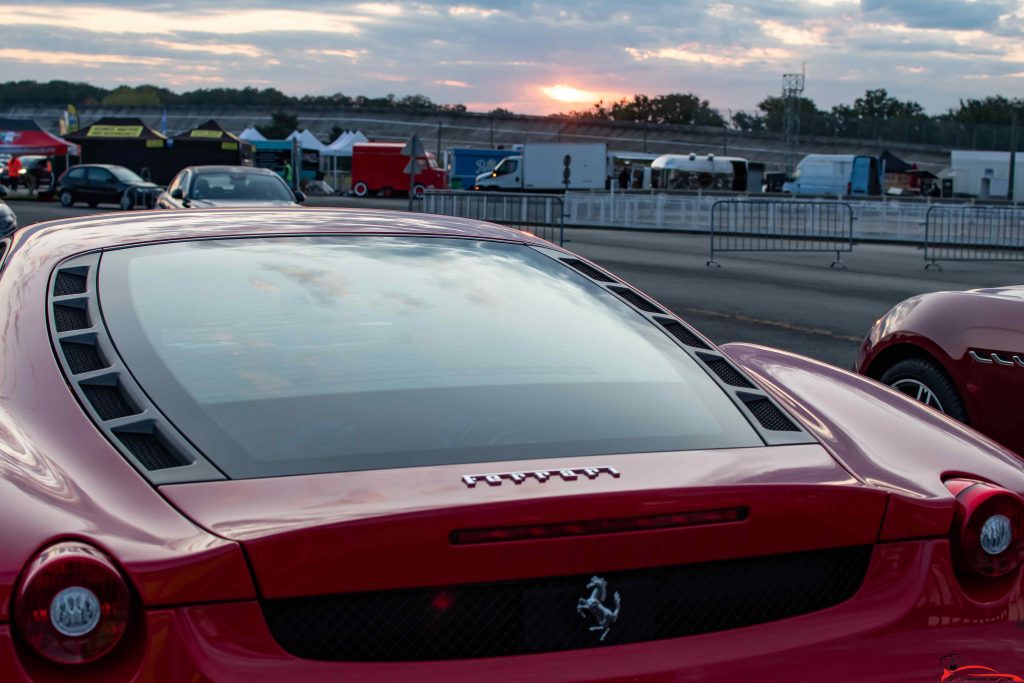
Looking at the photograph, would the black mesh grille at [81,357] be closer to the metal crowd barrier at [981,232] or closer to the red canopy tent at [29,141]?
the metal crowd barrier at [981,232]

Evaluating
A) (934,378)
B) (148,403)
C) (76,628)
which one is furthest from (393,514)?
(934,378)

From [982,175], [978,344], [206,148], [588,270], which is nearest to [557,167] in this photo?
[206,148]

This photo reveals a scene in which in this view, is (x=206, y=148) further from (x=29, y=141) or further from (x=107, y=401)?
(x=107, y=401)

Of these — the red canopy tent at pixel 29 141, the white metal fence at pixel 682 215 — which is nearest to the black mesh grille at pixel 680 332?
the white metal fence at pixel 682 215

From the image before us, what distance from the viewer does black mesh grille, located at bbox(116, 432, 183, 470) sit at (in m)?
1.99

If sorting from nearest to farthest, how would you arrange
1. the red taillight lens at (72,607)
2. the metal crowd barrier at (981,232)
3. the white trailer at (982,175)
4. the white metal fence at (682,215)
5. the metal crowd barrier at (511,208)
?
the red taillight lens at (72,607) → the metal crowd barrier at (511,208) → the metal crowd barrier at (981,232) → the white metal fence at (682,215) → the white trailer at (982,175)

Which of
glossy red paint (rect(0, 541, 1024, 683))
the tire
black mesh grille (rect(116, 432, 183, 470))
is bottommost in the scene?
the tire

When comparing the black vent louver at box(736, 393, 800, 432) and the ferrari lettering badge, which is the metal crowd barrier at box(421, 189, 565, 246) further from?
the ferrari lettering badge

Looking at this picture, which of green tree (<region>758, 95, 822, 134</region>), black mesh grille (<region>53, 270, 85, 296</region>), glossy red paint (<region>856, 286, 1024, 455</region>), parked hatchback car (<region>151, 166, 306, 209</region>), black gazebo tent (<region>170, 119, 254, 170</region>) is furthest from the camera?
green tree (<region>758, 95, 822, 134</region>)

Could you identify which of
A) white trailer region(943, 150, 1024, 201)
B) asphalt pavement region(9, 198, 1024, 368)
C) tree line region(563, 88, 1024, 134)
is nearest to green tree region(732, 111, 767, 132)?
tree line region(563, 88, 1024, 134)

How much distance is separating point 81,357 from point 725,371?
4.45 ft

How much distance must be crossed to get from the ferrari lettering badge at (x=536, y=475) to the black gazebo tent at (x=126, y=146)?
52237mm

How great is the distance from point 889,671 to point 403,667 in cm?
83

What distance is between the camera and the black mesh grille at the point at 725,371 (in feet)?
8.67
